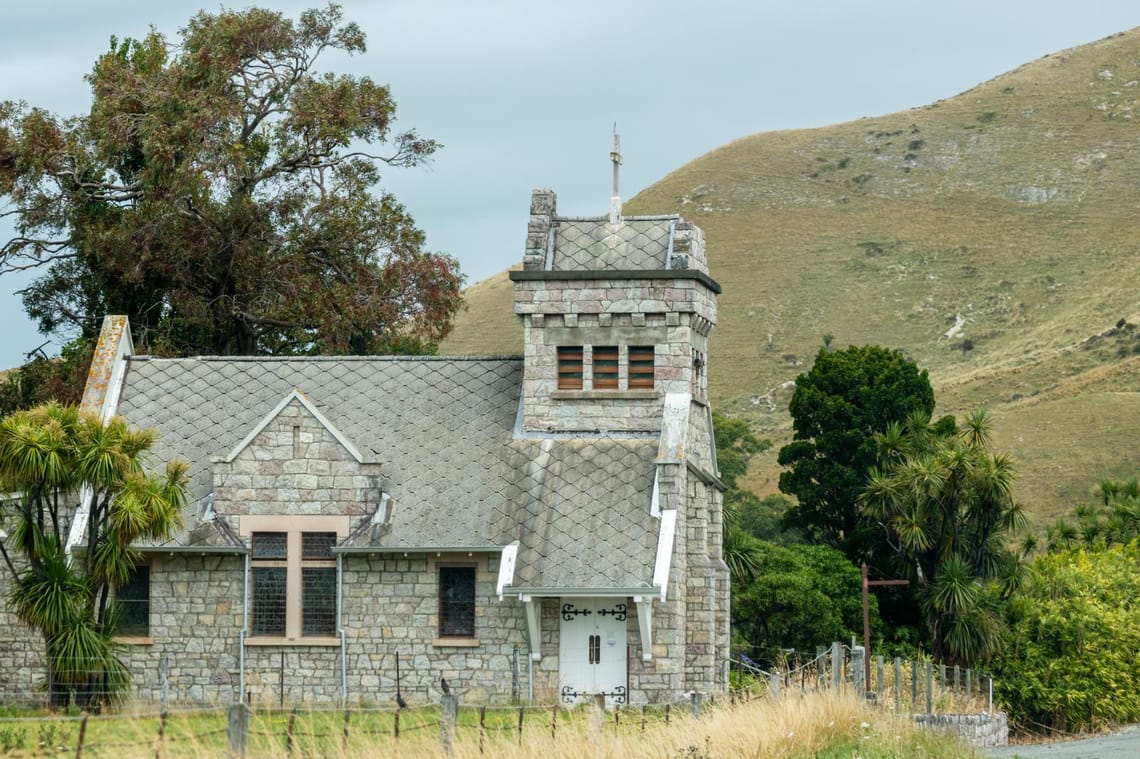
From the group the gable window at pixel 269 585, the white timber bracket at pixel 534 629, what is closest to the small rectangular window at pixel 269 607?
the gable window at pixel 269 585

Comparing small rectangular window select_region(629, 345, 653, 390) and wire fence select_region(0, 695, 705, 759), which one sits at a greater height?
small rectangular window select_region(629, 345, 653, 390)

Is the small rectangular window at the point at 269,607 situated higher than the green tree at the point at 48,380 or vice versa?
the green tree at the point at 48,380

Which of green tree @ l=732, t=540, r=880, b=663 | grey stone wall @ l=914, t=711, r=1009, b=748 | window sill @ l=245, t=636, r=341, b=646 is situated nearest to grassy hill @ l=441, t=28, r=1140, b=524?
green tree @ l=732, t=540, r=880, b=663

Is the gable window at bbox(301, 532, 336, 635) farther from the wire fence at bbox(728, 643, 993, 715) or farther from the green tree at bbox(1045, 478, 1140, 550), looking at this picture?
the green tree at bbox(1045, 478, 1140, 550)

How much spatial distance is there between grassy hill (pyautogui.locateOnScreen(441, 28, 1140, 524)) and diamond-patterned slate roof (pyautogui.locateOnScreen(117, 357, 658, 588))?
46934 mm

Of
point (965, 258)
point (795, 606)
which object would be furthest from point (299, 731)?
point (965, 258)

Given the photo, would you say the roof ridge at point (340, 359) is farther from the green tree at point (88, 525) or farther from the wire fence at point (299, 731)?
the wire fence at point (299, 731)

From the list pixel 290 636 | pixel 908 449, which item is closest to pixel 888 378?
pixel 908 449

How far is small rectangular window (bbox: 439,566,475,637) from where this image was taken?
30422mm

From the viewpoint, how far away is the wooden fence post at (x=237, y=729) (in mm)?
17000

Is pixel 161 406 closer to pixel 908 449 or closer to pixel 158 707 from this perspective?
pixel 158 707

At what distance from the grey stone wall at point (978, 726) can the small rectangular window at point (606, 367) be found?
798 cm

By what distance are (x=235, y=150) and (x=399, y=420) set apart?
16.3m

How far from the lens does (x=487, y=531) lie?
3039 centimetres
